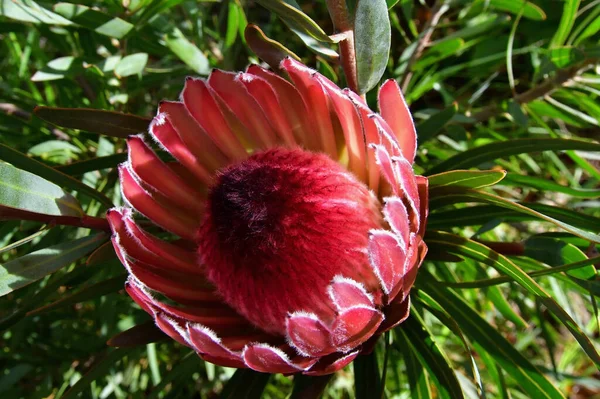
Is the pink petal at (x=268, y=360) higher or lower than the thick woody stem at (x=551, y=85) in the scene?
higher

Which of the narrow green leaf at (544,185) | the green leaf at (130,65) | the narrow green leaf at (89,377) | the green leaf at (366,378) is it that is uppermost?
the green leaf at (130,65)

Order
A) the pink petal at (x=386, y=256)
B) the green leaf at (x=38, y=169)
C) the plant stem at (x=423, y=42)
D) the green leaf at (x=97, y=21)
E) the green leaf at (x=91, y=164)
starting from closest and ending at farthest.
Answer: the pink petal at (x=386, y=256) → the green leaf at (x=38, y=169) → the green leaf at (x=91, y=164) → the green leaf at (x=97, y=21) → the plant stem at (x=423, y=42)

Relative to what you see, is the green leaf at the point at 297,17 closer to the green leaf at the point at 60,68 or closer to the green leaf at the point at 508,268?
the green leaf at the point at 508,268

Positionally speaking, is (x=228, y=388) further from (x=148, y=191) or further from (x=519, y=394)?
(x=519, y=394)

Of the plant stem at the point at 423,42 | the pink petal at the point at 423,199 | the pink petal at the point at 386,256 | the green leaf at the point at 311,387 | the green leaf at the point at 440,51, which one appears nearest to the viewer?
the pink petal at the point at 386,256

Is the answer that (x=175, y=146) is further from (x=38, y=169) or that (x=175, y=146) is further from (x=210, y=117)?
(x=38, y=169)

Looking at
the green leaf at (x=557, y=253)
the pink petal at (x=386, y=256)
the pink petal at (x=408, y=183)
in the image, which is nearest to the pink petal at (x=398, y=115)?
the pink petal at (x=408, y=183)
